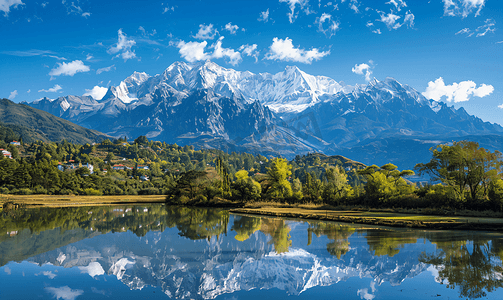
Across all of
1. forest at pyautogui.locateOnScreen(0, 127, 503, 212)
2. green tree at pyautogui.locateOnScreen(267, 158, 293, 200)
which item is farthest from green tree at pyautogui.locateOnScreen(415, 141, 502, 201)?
green tree at pyautogui.locateOnScreen(267, 158, 293, 200)

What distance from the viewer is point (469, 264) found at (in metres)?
18.4

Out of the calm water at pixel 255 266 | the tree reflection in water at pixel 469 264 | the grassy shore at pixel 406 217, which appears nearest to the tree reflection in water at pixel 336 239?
the calm water at pixel 255 266

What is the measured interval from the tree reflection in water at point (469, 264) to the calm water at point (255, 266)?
0.05 metres

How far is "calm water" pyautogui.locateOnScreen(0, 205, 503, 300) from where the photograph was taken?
50.1ft

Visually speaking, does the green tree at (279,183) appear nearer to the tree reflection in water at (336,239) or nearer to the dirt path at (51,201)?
the tree reflection in water at (336,239)

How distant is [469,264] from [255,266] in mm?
11600

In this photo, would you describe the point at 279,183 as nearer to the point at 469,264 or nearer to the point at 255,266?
the point at 255,266

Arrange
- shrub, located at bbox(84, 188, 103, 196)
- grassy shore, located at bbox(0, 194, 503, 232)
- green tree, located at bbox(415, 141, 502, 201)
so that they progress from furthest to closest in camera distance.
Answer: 1. shrub, located at bbox(84, 188, 103, 196)
2. green tree, located at bbox(415, 141, 502, 201)
3. grassy shore, located at bbox(0, 194, 503, 232)

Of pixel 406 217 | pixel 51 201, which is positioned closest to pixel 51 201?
pixel 51 201

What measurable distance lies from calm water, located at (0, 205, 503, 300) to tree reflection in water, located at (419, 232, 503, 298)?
0.15 ft

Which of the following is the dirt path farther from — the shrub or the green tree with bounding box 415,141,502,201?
the green tree with bounding box 415,141,502,201

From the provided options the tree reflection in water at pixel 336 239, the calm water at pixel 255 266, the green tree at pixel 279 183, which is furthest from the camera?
the green tree at pixel 279 183

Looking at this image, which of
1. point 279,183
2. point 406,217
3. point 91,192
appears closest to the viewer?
point 406,217

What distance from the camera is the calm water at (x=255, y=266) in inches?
601
